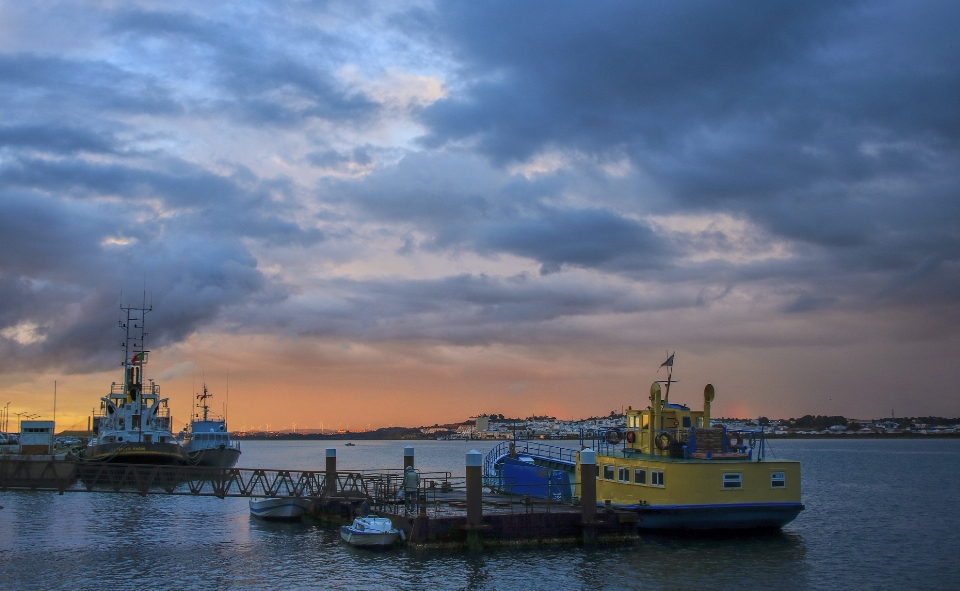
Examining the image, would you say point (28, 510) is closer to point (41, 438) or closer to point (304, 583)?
point (304, 583)

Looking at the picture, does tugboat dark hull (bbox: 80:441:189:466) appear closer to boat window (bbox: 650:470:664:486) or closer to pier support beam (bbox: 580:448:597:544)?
pier support beam (bbox: 580:448:597:544)

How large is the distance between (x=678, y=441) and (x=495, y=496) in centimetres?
1200

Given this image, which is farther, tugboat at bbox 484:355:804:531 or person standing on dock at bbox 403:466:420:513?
person standing on dock at bbox 403:466:420:513

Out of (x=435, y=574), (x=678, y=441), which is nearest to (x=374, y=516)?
(x=435, y=574)

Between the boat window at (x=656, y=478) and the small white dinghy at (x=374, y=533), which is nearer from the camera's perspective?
the small white dinghy at (x=374, y=533)

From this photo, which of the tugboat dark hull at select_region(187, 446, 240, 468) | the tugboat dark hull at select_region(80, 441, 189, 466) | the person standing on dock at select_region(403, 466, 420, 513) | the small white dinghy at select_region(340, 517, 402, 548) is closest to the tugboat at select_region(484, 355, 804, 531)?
the person standing on dock at select_region(403, 466, 420, 513)

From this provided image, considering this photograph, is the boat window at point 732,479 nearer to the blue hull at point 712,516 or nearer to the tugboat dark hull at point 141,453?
the blue hull at point 712,516

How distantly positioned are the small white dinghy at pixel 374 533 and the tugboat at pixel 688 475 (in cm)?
656

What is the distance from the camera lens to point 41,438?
107 metres

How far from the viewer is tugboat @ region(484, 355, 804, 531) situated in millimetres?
39875

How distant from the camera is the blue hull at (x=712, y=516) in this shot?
3981 cm

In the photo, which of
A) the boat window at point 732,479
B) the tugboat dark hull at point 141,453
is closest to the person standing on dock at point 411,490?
the boat window at point 732,479

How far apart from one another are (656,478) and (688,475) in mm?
1791

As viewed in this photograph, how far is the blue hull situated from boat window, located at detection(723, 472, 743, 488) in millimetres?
935
